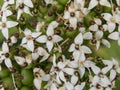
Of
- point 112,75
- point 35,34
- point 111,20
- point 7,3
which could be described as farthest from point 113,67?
point 7,3

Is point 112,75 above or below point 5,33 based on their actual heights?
below

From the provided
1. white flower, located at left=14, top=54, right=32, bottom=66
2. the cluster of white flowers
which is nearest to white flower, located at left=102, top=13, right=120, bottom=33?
the cluster of white flowers

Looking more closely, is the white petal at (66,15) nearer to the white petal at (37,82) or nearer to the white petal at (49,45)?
the white petal at (49,45)

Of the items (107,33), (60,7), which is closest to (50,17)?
(60,7)

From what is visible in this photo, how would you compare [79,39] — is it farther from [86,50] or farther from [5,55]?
[5,55]

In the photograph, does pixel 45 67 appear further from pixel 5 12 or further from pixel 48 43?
pixel 5 12

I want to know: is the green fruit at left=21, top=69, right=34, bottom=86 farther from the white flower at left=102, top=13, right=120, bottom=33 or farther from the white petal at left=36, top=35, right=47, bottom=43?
the white flower at left=102, top=13, right=120, bottom=33

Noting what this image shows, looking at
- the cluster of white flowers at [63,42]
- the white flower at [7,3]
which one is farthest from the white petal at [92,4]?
the white flower at [7,3]
